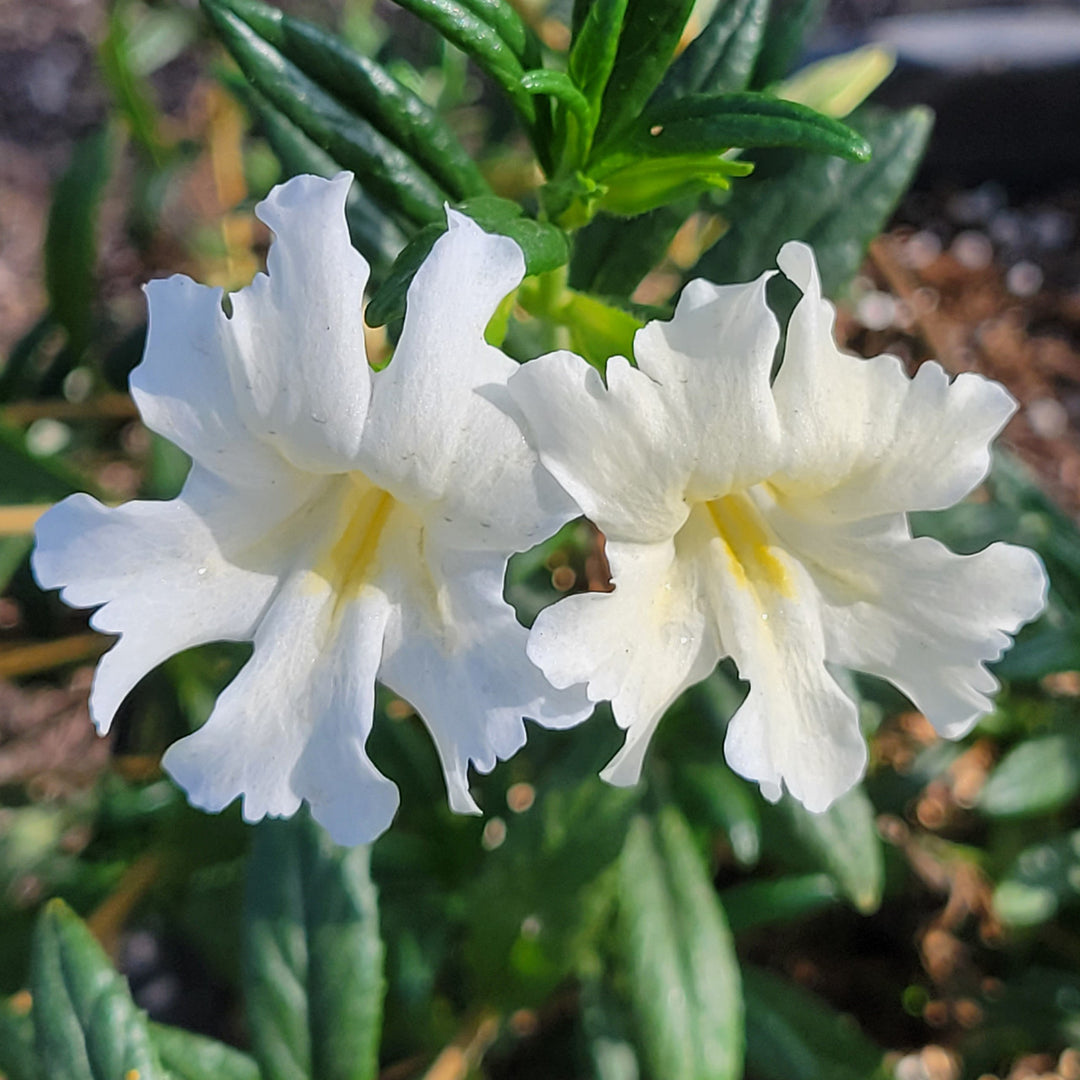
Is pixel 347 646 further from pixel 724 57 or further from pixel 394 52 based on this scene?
pixel 394 52

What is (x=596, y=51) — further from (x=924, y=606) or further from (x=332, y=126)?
(x=924, y=606)

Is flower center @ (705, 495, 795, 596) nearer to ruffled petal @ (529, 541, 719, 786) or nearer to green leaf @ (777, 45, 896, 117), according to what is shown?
ruffled petal @ (529, 541, 719, 786)

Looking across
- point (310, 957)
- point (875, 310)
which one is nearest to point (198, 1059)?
point (310, 957)

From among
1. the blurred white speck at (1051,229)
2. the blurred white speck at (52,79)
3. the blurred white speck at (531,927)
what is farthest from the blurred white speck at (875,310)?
the blurred white speck at (52,79)

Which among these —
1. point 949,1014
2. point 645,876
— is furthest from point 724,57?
point 949,1014

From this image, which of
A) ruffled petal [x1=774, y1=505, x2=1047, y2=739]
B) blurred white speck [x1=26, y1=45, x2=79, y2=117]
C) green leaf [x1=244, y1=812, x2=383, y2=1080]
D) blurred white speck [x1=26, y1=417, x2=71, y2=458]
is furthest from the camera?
blurred white speck [x1=26, y1=45, x2=79, y2=117]

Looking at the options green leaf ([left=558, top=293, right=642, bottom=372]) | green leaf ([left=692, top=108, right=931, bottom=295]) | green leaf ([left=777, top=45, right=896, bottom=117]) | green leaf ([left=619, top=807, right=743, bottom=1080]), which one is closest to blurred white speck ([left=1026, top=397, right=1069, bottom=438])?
green leaf ([left=777, top=45, right=896, bottom=117])
